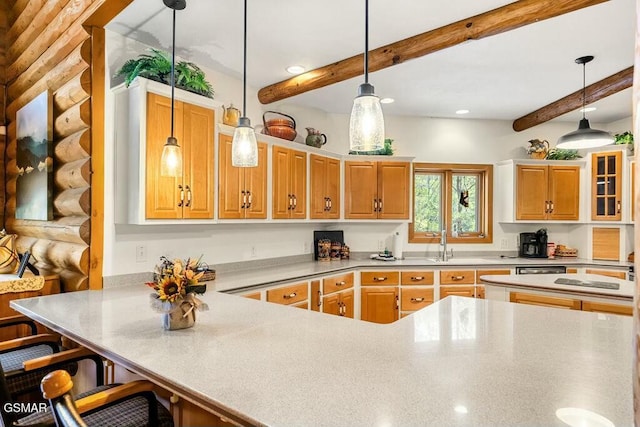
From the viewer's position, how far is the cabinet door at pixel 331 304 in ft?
12.2

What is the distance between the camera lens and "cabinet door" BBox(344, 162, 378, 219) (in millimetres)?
4523

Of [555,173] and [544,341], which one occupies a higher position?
[555,173]

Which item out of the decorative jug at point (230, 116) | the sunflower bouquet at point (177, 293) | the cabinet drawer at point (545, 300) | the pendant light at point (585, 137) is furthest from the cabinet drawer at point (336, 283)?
the pendant light at point (585, 137)

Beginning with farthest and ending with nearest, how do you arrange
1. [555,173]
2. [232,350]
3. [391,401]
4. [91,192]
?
[555,173] < [91,192] < [232,350] < [391,401]

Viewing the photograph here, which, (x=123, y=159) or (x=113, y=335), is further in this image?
(x=123, y=159)

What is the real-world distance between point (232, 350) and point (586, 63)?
12.1 ft

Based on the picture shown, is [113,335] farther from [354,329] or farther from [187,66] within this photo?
[187,66]

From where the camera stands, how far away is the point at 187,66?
9.37 ft

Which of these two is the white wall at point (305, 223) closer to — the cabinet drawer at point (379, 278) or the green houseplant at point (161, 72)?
Answer: the green houseplant at point (161, 72)

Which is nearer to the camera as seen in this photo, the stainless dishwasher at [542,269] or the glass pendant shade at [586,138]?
the glass pendant shade at [586,138]

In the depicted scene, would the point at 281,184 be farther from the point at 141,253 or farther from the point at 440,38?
the point at 440,38

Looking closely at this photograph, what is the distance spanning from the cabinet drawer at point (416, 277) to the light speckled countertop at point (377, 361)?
7.21 ft

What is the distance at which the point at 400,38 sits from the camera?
2.86 metres

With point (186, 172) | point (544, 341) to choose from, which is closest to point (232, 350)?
point (544, 341)
